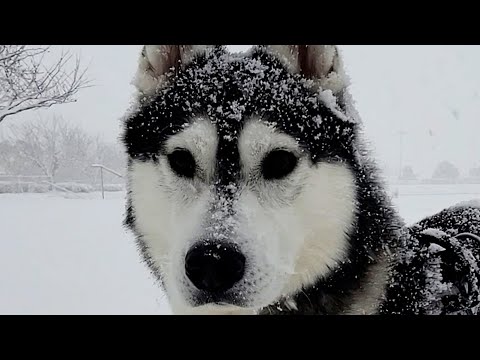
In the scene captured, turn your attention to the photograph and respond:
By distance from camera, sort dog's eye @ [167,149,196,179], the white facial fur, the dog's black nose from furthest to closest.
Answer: dog's eye @ [167,149,196,179] → the white facial fur → the dog's black nose

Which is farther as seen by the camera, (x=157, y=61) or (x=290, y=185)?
(x=157, y=61)

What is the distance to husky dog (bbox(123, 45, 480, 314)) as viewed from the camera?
119cm

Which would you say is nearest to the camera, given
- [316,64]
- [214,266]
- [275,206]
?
[214,266]

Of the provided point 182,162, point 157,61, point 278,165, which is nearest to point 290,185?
point 278,165

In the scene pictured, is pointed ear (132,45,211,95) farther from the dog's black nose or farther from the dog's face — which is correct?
the dog's black nose

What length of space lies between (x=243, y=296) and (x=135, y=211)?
0.57 metres

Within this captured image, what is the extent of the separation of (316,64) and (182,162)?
1.73ft

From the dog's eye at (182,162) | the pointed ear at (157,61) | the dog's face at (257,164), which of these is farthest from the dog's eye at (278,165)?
the pointed ear at (157,61)

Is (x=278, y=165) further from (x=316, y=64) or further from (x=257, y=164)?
(x=316, y=64)

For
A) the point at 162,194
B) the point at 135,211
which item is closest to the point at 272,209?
the point at 162,194

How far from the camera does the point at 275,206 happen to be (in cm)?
118

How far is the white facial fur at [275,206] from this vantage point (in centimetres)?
113

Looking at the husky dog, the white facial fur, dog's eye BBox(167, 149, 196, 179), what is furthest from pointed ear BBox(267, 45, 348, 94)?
dog's eye BBox(167, 149, 196, 179)

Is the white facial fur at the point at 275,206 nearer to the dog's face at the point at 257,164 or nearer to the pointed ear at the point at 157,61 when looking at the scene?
the dog's face at the point at 257,164
